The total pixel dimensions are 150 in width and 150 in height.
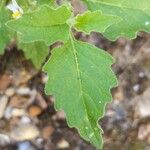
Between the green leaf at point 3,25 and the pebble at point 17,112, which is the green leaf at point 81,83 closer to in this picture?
the green leaf at point 3,25

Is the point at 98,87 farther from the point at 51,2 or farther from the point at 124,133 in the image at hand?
the point at 124,133

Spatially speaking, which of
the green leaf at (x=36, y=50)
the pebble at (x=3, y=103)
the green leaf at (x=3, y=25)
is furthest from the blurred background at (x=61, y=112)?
the green leaf at (x=3, y=25)

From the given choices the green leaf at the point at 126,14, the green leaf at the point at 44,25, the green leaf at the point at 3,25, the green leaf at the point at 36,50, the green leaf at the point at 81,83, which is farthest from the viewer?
the green leaf at the point at 36,50

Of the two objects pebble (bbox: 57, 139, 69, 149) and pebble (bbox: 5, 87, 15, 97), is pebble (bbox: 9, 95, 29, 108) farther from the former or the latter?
pebble (bbox: 57, 139, 69, 149)

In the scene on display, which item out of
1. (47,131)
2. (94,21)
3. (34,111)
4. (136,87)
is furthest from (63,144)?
(94,21)

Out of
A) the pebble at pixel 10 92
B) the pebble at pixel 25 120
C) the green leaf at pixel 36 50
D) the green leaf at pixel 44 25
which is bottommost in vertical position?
the pebble at pixel 25 120

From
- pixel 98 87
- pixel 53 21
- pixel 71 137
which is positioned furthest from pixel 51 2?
pixel 71 137

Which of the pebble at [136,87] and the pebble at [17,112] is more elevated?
the pebble at [17,112]
